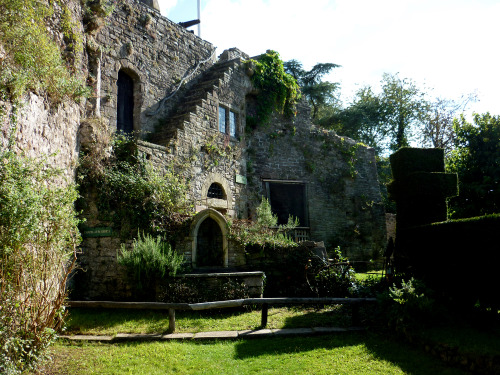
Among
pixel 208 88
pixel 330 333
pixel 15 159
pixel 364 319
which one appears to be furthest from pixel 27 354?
pixel 208 88

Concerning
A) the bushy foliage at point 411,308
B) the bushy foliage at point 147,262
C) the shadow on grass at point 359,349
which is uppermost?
the bushy foliage at point 147,262

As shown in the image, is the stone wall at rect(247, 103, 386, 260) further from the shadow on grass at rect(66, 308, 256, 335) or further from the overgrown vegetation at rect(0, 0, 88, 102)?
the overgrown vegetation at rect(0, 0, 88, 102)

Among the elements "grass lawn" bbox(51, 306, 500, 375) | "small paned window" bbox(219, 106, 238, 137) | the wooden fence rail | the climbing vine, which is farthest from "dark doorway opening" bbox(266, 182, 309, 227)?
"grass lawn" bbox(51, 306, 500, 375)

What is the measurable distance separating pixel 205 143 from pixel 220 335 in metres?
6.96

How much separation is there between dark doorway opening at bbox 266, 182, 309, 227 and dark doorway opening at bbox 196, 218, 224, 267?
15.7 feet

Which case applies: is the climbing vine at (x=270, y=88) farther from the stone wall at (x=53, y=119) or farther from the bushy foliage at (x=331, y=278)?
the bushy foliage at (x=331, y=278)

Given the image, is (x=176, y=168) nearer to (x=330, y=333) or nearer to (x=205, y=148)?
(x=205, y=148)

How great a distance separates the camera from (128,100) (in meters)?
11.8

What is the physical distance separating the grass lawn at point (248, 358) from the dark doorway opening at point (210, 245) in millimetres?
3431

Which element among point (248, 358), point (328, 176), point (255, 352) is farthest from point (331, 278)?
point (328, 176)

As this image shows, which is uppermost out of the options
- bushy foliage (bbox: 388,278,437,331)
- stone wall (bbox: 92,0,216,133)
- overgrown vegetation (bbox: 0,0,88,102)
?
stone wall (bbox: 92,0,216,133)

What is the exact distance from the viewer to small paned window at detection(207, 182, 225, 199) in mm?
12240

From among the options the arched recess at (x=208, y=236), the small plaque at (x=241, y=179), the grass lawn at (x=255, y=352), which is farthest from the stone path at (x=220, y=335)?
the small plaque at (x=241, y=179)

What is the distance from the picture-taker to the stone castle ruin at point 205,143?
8.38m
